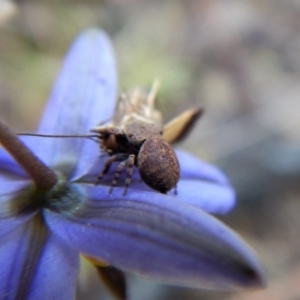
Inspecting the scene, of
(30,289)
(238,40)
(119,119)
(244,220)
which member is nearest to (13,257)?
(30,289)

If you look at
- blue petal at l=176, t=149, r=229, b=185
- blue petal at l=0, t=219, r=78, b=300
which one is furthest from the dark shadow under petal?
blue petal at l=176, t=149, r=229, b=185

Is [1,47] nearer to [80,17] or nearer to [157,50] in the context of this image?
[80,17]

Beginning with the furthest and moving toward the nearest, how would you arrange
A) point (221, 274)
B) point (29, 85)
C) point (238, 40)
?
point (238, 40) < point (29, 85) < point (221, 274)

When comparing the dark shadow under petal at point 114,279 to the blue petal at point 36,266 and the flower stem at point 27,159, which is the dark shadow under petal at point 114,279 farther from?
the flower stem at point 27,159

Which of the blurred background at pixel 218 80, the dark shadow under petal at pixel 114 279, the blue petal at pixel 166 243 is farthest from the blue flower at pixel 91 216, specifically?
the blurred background at pixel 218 80

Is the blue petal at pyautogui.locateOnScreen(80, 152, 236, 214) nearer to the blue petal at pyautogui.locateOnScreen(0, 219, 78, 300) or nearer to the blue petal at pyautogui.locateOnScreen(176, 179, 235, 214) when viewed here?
the blue petal at pyautogui.locateOnScreen(176, 179, 235, 214)

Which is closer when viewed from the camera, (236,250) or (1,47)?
(236,250)
